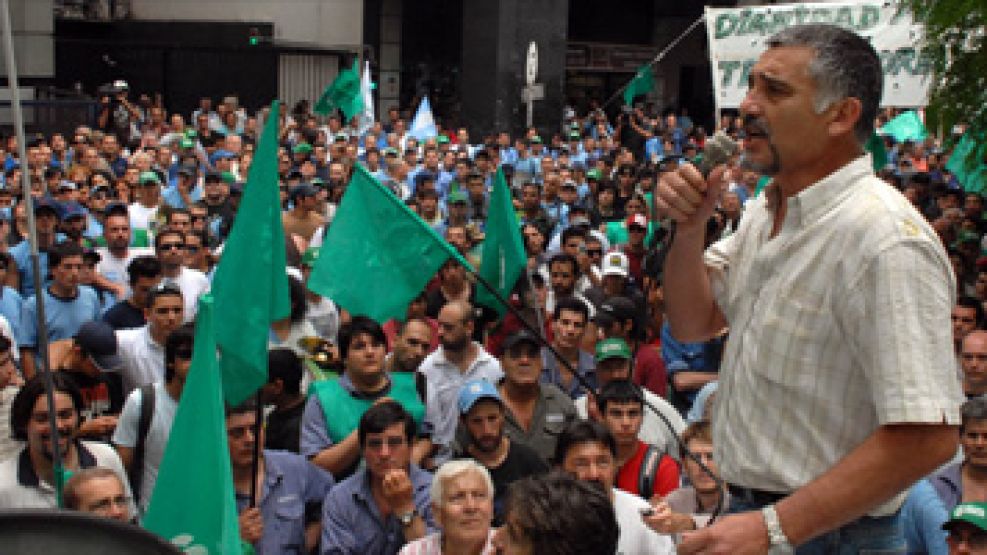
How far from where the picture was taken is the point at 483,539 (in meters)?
4.75

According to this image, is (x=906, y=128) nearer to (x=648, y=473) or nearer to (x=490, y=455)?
(x=648, y=473)

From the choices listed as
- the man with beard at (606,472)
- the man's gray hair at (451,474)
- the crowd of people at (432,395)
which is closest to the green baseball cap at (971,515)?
the crowd of people at (432,395)

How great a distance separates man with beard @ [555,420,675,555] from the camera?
5074mm

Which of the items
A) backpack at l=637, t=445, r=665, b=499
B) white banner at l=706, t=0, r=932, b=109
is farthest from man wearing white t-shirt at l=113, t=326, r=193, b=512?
white banner at l=706, t=0, r=932, b=109

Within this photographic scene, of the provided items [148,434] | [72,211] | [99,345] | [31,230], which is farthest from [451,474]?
[72,211]

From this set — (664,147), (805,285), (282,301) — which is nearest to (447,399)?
(282,301)

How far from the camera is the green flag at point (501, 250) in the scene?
8039 millimetres

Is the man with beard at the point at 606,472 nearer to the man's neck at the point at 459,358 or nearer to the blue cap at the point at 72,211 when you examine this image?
the man's neck at the point at 459,358

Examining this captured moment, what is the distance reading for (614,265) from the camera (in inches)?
391

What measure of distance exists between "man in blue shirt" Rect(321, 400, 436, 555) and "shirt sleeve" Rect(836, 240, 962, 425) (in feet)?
11.1

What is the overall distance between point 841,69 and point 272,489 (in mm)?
3738

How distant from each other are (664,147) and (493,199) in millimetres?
14410

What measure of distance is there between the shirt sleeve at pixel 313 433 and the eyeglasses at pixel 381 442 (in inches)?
27.1

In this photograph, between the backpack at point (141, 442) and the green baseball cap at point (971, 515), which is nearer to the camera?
the green baseball cap at point (971, 515)
